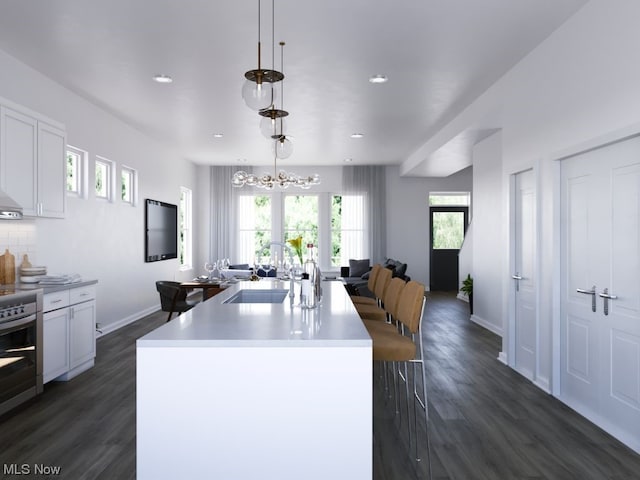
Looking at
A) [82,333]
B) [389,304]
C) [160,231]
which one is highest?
[160,231]

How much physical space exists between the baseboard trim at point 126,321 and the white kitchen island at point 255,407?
15.5 ft

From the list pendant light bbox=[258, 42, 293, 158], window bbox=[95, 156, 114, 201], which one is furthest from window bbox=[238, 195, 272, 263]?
pendant light bbox=[258, 42, 293, 158]

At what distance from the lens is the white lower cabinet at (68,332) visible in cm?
405

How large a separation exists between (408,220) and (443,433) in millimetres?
8303

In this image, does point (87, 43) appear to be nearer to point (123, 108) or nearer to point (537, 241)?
point (123, 108)

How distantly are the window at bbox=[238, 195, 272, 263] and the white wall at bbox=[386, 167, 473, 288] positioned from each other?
2.89m

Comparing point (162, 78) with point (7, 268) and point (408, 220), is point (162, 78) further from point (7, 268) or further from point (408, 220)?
point (408, 220)

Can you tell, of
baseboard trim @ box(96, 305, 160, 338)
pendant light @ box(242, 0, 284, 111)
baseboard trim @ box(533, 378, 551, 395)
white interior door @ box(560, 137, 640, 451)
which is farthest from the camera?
baseboard trim @ box(96, 305, 160, 338)

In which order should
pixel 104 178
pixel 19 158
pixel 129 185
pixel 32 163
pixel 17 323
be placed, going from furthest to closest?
pixel 129 185, pixel 104 178, pixel 32 163, pixel 19 158, pixel 17 323

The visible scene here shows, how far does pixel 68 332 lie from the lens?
435 cm

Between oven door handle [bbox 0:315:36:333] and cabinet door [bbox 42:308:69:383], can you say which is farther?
cabinet door [bbox 42:308:69:383]

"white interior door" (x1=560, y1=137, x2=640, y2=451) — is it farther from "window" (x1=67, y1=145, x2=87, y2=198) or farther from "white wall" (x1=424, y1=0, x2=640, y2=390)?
"window" (x1=67, y1=145, x2=87, y2=198)

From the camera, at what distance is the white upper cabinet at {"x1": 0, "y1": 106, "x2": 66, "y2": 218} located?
3983 mm

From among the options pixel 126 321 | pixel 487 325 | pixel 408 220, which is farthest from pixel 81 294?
pixel 408 220
